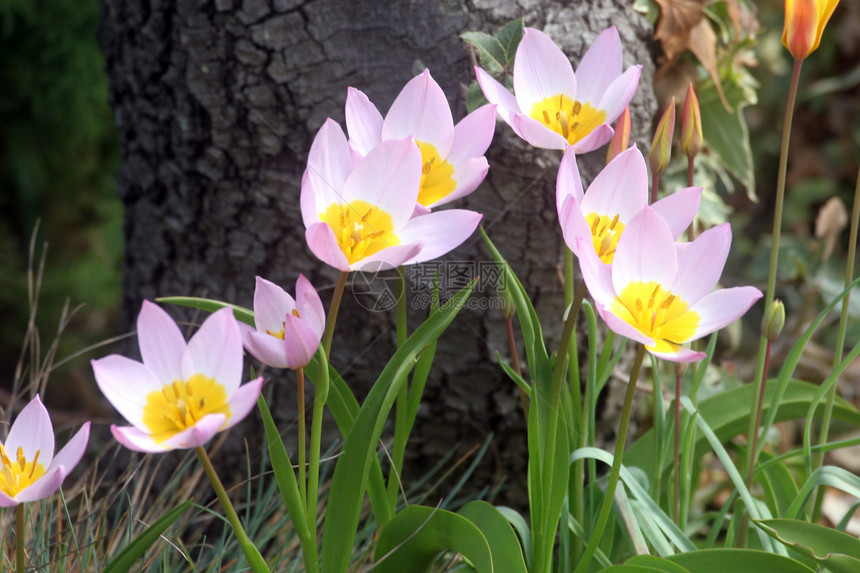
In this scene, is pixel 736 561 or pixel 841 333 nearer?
pixel 736 561

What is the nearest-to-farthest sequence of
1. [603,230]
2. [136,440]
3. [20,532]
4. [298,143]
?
[136,440] < [20,532] < [603,230] < [298,143]

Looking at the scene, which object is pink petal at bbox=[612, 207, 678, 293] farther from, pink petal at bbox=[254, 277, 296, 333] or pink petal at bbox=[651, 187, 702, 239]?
pink petal at bbox=[254, 277, 296, 333]

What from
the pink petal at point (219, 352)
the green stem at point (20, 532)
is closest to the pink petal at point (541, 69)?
the pink petal at point (219, 352)

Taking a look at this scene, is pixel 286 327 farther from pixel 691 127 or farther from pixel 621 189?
pixel 691 127

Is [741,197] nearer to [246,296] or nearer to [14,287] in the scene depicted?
[246,296]

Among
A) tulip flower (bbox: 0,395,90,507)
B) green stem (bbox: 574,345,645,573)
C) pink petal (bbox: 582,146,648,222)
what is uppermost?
pink petal (bbox: 582,146,648,222)

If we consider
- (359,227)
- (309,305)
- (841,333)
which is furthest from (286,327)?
(841,333)

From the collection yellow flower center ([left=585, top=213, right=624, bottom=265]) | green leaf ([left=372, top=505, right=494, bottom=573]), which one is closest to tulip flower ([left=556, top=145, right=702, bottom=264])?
yellow flower center ([left=585, top=213, right=624, bottom=265])

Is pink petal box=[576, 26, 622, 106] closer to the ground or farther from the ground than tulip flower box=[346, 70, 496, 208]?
farther from the ground
